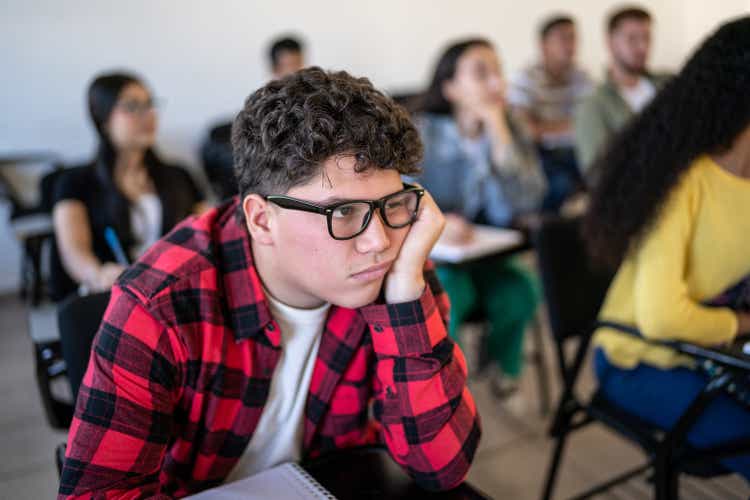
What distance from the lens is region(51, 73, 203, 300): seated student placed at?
198 cm

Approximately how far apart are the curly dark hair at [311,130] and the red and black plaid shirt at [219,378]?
157mm

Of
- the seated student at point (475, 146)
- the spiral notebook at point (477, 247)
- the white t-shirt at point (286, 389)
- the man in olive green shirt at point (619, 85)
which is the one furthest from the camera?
the man in olive green shirt at point (619, 85)

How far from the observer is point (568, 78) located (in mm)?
4242

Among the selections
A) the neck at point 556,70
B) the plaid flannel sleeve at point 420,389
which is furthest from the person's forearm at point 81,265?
the neck at point 556,70

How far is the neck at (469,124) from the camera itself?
100 inches

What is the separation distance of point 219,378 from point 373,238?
316 millimetres

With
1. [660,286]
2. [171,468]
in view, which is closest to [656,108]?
[660,286]

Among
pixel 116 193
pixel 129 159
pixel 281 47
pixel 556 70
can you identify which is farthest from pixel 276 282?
pixel 556 70

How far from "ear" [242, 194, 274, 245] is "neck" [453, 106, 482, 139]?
176cm

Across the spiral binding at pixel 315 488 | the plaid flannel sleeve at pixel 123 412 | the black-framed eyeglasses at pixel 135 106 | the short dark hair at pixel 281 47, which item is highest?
the short dark hair at pixel 281 47

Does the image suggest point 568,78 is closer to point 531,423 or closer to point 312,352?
point 531,423

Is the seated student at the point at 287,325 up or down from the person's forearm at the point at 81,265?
up

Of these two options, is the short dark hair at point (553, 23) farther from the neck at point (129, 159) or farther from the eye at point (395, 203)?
the eye at point (395, 203)

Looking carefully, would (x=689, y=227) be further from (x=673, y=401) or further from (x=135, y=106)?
(x=135, y=106)
